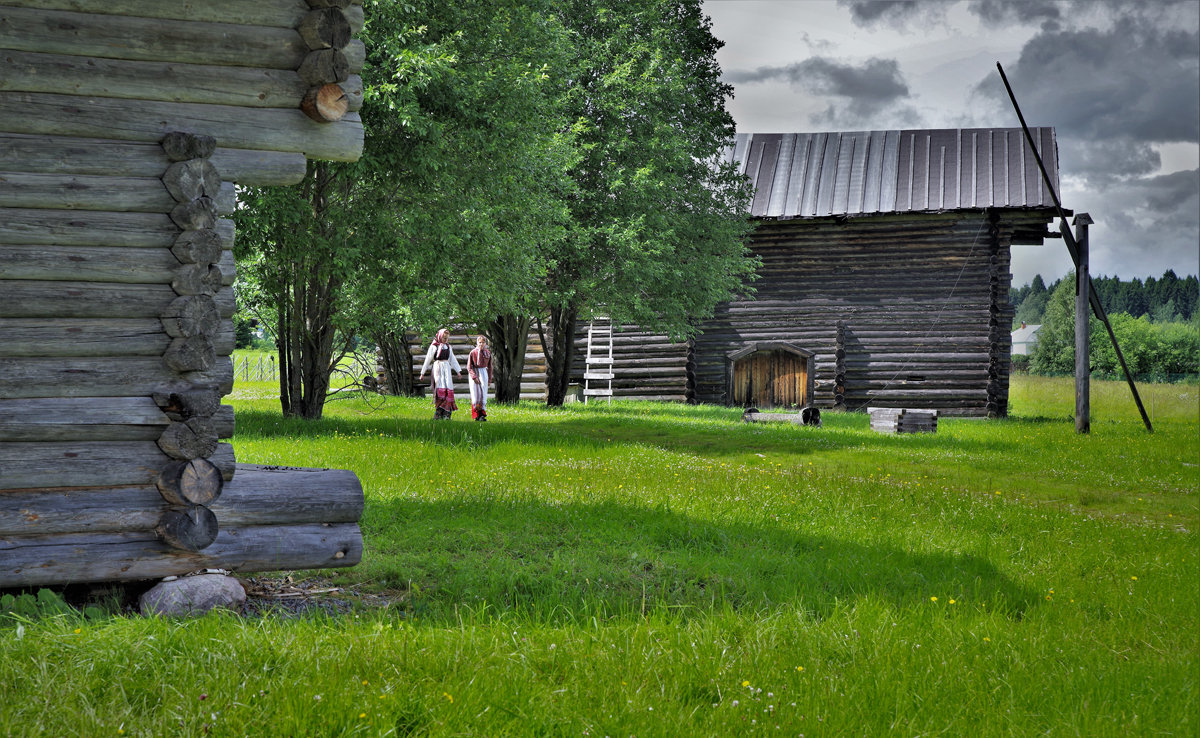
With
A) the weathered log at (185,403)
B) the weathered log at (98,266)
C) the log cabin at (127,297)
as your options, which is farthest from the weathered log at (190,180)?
the weathered log at (185,403)

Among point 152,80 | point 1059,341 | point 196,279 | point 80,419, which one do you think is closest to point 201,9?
point 152,80

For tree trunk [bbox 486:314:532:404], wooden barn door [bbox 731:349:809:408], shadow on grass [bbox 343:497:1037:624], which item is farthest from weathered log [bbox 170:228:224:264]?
wooden barn door [bbox 731:349:809:408]

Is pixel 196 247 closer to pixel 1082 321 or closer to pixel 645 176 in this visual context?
pixel 645 176

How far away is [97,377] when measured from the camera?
5.62 meters

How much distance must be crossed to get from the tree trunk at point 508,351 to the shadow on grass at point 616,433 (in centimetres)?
331

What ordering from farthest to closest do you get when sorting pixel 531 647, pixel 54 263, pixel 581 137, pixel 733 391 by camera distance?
1. pixel 733 391
2. pixel 581 137
3. pixel 54 263
4. pixel 531 647

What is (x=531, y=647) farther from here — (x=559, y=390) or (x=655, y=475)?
(x=559, y=390)

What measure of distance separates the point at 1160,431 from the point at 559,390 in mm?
13810

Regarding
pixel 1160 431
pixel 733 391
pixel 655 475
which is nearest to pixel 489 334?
pixel 733 391

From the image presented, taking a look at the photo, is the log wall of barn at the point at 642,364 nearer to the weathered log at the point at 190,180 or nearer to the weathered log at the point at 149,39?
the weathered log at the point at 149,39

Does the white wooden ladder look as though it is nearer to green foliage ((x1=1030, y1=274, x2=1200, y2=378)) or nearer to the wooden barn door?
the wooden barn door

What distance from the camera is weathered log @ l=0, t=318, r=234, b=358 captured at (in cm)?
548

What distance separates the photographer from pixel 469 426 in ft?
48.6

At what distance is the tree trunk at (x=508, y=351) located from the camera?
23.4 meters
